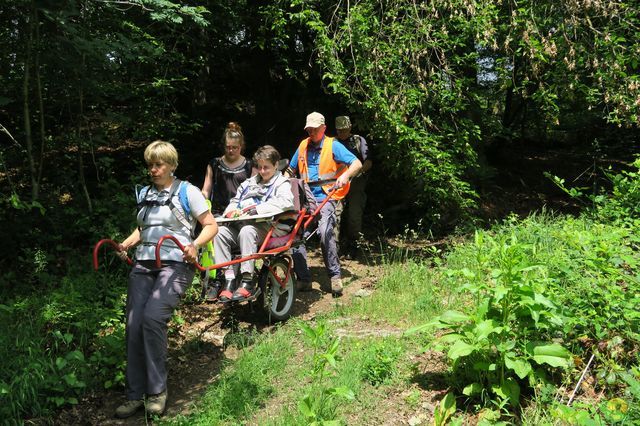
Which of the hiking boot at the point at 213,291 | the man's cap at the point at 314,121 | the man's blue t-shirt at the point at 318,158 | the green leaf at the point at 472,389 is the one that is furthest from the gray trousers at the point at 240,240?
the green leaf at the point at 472,389

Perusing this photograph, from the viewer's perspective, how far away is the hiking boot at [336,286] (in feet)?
20.6

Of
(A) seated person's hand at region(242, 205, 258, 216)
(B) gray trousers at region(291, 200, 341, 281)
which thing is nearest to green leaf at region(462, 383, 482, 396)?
(A) seated person's hand at region(242, 205, 258, 216)

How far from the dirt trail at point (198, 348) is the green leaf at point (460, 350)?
2.02m

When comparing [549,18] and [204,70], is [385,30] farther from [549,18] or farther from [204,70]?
[204,70]

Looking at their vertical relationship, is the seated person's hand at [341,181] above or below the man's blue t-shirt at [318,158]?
below

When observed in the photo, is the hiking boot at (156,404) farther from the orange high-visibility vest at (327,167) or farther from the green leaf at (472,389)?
the orange high-visibility vest at (327,167)

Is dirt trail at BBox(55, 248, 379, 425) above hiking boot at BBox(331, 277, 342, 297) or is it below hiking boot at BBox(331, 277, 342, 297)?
below

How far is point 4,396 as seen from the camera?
12.3ft

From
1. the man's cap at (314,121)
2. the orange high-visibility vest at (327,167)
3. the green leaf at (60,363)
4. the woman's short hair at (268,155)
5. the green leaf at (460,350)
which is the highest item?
the man's cap at (314,121)

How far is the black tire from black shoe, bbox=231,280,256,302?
29cm

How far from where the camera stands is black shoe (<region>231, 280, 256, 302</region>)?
474 cm

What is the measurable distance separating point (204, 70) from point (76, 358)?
653 cm

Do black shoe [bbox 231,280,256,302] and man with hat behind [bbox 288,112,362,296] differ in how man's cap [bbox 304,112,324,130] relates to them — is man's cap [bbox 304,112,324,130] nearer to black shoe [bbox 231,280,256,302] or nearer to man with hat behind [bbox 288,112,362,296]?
man with hat behind [bbox 288,112,362,296]

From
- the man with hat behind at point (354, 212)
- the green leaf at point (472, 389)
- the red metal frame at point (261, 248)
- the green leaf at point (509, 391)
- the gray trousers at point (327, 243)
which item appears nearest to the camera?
the green leaf at point (509, 391)
